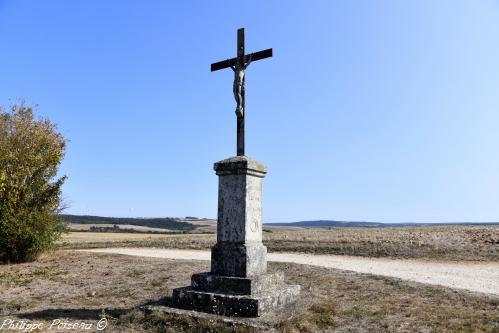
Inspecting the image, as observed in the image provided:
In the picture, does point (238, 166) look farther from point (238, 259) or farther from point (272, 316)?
point (272, 316)

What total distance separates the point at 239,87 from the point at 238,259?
342 centimetres

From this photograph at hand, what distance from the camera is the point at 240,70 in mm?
8969

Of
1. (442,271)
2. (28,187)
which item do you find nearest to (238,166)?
(442,271)

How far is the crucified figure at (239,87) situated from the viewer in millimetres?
8805

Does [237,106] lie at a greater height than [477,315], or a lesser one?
greater

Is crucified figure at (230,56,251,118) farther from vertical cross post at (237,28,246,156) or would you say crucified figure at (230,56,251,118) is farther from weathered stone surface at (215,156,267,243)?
weathered stone surface at (215,156,267,243)

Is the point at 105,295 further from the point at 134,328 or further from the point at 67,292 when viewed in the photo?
the point at 134,328

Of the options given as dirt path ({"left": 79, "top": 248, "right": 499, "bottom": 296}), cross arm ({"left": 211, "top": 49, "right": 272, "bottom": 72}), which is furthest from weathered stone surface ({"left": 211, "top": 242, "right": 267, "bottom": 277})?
dirt path ({"left": 79, "top": 248, "right": 499, "bottom": 296})

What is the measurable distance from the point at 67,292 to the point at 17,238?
7.47m

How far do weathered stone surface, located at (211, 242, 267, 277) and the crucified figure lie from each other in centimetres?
260

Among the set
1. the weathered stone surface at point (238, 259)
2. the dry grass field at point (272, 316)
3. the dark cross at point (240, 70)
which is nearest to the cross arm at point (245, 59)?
the dark cross at point (240, 70)

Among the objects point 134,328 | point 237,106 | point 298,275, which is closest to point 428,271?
point 298,275

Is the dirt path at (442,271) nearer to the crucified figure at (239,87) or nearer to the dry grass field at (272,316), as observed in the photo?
the dry grass field at (272,316)

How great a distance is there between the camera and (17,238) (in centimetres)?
1650
